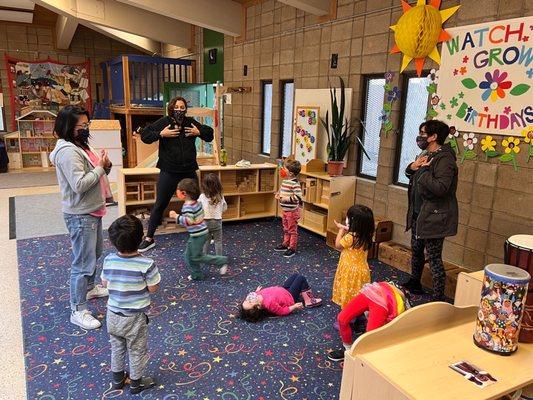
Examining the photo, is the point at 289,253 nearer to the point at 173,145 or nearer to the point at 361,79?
the point at 173,145

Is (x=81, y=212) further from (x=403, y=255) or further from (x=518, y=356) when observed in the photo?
(x=403, y=255)

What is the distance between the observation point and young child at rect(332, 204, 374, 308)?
261 centimetres

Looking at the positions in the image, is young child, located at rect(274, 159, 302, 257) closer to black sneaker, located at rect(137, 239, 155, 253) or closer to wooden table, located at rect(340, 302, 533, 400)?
black sneaker, located at rect(137, 239, 155, 253)

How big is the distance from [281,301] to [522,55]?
259 cm

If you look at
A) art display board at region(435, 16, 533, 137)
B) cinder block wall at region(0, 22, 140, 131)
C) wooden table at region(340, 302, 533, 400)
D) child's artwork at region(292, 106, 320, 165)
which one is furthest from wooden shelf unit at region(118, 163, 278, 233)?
cinder block wall at region(0, 22, 140, 131)

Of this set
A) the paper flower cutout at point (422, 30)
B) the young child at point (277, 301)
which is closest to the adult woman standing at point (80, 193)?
the young child at point (277, 301)

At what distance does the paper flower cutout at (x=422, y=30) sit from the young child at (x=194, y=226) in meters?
2.33

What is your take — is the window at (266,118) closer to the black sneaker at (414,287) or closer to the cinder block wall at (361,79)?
the cinder block wall at (361,79)

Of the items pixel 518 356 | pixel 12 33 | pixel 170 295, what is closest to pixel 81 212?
pixel 170 295

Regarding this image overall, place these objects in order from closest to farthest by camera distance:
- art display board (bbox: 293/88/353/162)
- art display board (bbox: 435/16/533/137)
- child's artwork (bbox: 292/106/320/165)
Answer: art display board (bbox: 435/16/533/137) → art display board (bbox: 293/88/353/162) → child's artwork (bbox: 292/106/320/165)

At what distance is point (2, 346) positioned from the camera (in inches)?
102

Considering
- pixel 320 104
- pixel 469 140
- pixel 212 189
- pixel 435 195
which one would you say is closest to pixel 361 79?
pixel 320 104

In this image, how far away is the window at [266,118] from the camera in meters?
6.52

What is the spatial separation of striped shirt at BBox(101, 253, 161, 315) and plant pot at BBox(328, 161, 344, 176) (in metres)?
3.07
